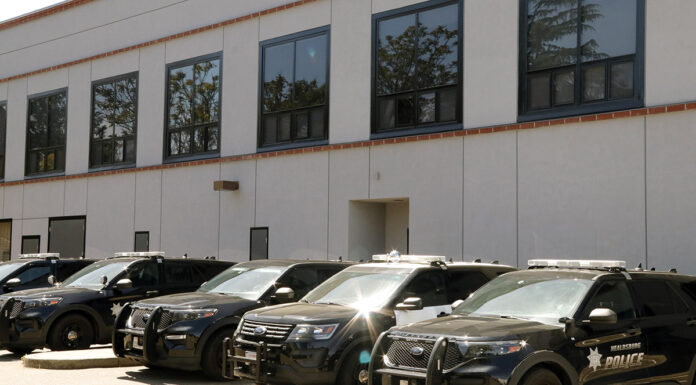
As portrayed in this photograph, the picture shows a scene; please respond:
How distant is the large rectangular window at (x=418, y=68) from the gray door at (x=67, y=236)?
12303 millimetres

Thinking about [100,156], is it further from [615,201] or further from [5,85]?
[615,201]

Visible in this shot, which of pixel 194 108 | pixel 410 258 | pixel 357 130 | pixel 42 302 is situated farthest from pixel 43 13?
pixel 410 258

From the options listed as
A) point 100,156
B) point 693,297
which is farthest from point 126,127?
point 693,297

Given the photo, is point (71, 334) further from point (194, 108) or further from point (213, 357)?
point (194, 108)

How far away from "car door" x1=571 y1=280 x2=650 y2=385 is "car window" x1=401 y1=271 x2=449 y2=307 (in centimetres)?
262

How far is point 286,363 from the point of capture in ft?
33.1

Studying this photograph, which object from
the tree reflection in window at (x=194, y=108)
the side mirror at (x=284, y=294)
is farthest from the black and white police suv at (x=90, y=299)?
the tree reflection in window at (x=194, y=108)

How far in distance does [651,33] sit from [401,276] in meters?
7.39

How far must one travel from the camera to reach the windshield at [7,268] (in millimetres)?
17711

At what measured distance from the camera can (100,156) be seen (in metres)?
27.0

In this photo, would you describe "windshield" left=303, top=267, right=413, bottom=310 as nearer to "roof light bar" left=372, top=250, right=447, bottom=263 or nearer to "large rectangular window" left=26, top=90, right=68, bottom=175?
"roof light bar" left=372, top=250, right=447, bottom=263

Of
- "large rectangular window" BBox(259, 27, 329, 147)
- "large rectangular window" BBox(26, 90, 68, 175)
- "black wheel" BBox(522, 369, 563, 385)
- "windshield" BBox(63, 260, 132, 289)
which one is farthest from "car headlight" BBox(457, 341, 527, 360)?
"large rectangular window" BBox(26, 90, 68, 175)

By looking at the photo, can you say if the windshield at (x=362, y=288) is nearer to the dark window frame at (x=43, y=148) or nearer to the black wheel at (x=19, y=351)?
the black wheel at (x=19, y=351)

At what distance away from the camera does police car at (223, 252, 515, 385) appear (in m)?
10.0
